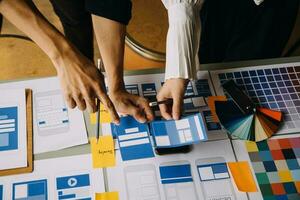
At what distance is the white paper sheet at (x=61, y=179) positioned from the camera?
70 cm

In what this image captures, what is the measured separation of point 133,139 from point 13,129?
28 centimetres

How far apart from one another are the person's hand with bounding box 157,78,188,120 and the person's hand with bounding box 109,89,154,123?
36 mm

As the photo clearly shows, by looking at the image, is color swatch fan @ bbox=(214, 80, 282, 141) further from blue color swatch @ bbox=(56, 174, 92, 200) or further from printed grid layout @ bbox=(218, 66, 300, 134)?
blue color swatch @ bbox=(56, 174, 92, 200)

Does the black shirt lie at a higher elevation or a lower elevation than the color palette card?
higher

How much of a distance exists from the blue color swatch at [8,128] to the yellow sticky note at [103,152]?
18 centimetres

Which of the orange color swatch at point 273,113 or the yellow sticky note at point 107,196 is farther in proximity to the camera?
the orange color swatch at point 273,113

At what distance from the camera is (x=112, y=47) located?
0.82 meters

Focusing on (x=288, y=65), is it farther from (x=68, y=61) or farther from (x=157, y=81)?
(x=68, y=61)

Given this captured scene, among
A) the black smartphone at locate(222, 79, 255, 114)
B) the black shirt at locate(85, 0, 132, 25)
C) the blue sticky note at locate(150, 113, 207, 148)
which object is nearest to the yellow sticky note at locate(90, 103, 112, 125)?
the blue sticky note at locate(150, 113, 207, 148)

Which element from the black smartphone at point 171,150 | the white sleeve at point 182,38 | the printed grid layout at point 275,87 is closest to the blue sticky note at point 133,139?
the black smartphone at point 171,150

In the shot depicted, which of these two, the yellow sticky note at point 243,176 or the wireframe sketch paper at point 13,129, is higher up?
the wireframe sketch paper at point 13,129

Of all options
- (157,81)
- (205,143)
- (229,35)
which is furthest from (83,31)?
(205,143)

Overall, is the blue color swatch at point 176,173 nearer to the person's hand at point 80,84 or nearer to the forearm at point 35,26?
the person's hand at point 80,84

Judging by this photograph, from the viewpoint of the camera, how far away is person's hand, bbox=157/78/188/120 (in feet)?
2.52
